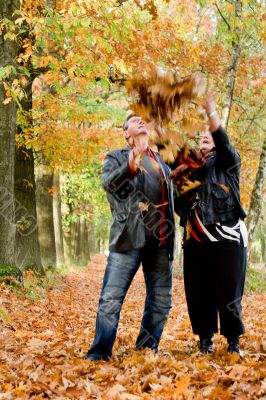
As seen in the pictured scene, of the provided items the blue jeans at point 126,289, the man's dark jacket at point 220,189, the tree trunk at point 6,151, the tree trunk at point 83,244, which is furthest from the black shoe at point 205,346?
the tree trunk at point 83,244

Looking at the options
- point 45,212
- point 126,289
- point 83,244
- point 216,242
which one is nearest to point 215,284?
point 216,242

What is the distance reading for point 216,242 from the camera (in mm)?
4590

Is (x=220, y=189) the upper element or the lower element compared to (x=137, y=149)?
lower

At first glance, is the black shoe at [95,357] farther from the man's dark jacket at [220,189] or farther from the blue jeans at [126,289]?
the man's dark jacket at [220,189]

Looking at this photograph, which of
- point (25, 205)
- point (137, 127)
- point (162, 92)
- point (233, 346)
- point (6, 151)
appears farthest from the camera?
point (25, 205)

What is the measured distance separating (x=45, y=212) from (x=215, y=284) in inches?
433

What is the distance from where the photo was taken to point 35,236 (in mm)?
12258

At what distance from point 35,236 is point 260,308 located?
18.3ft

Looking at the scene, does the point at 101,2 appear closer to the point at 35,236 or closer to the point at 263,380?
the point at 35,236

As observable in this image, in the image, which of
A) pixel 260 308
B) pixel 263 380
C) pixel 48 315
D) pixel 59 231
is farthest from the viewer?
pixel 59 231

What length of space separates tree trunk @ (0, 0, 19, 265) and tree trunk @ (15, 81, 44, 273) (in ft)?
7.90

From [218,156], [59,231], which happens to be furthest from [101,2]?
[59,231]

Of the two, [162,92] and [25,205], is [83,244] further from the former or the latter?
[162,92]

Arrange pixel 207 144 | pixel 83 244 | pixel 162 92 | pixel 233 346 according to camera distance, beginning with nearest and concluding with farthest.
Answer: pixel 162 92, pixel 233 346, pixel 207 144, pixel 83 244
